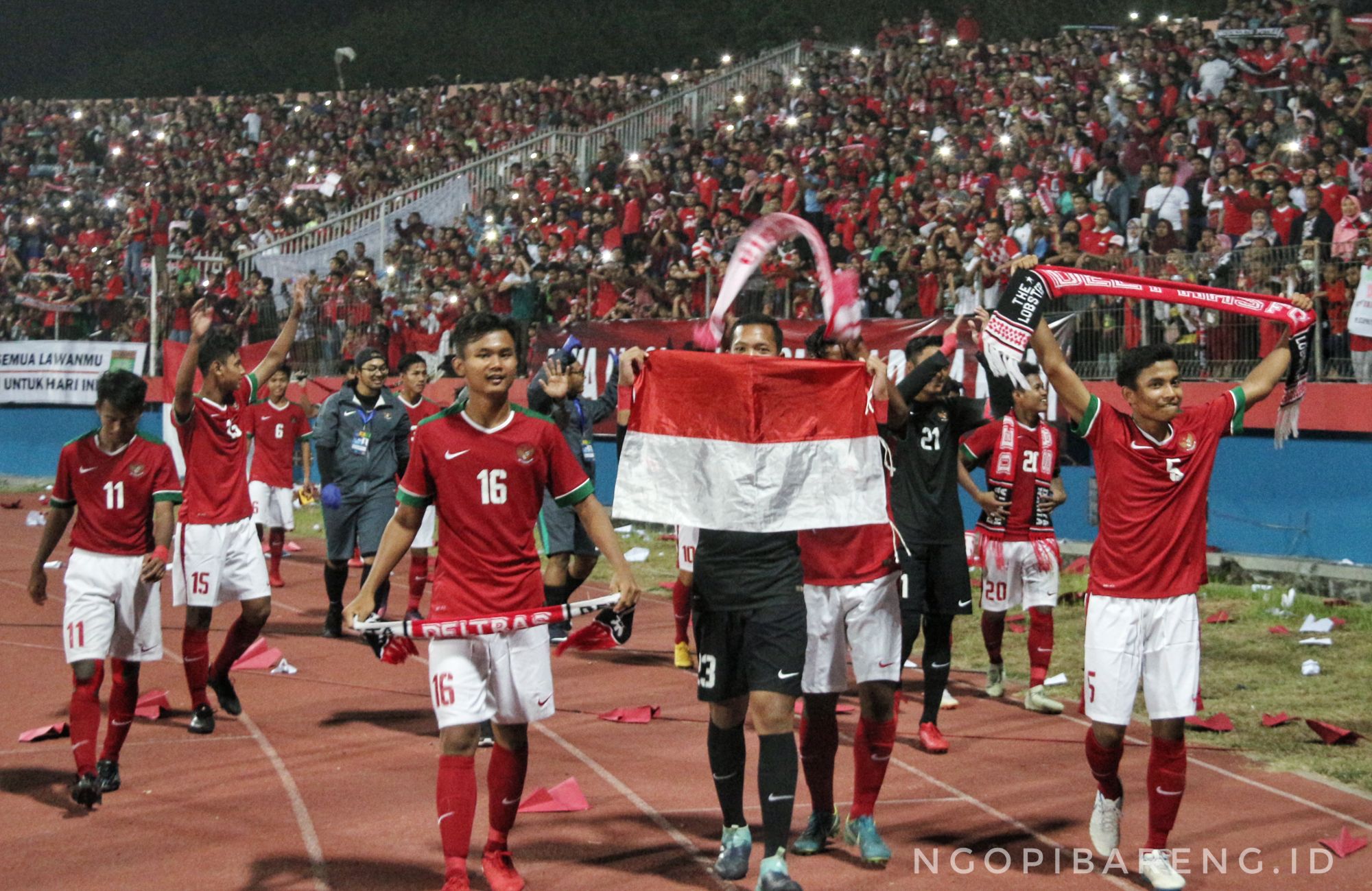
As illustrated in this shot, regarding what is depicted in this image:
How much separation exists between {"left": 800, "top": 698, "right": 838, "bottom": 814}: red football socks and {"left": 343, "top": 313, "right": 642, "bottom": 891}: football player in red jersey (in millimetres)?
1031

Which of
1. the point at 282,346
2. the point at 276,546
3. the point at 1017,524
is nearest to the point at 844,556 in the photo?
the point at 1017,524

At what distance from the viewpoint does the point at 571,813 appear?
256 inches

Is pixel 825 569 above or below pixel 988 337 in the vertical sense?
below

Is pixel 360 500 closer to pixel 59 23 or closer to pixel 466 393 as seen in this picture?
pixel 466 393

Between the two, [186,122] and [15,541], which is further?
[186,122]

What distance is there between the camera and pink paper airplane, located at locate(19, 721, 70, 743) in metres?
7.95

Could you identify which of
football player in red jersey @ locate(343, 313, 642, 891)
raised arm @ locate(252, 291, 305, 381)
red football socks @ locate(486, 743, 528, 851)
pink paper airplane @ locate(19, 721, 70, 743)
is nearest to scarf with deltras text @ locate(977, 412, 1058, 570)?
football player in red jersey @ locate(343, 313, 642, 891)

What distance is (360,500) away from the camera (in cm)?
1098

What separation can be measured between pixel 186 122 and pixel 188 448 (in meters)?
33.1

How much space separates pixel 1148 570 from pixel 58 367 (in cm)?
2473

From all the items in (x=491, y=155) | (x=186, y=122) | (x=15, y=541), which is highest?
(x=186, y=122)

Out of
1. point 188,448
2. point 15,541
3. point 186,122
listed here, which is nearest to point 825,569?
point 188,448

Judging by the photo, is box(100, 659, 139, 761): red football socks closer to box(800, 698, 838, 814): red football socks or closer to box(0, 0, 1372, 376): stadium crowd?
box(0, 0, 1372, 376): stadium crowd

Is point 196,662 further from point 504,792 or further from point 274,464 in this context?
point 274,464
